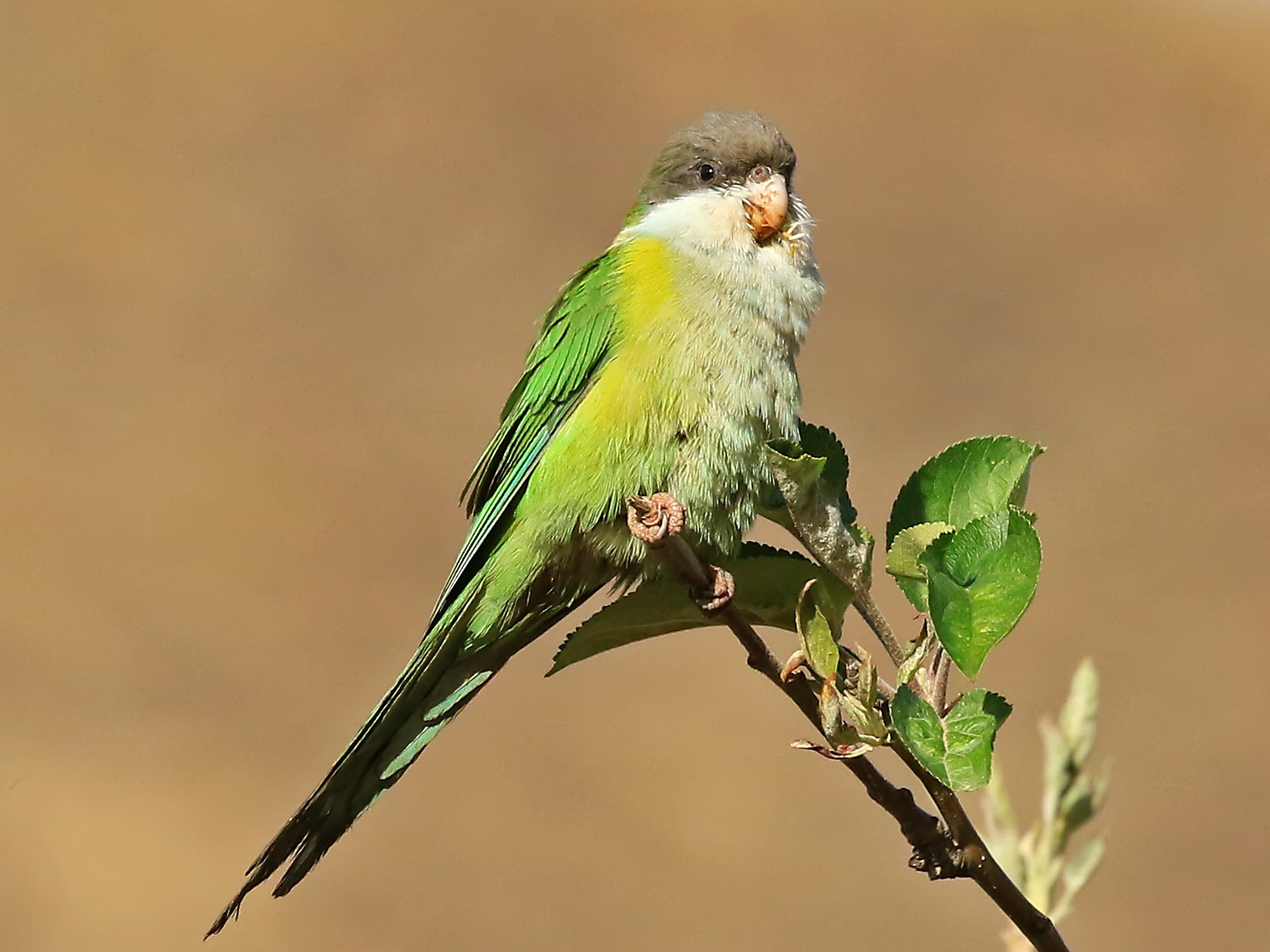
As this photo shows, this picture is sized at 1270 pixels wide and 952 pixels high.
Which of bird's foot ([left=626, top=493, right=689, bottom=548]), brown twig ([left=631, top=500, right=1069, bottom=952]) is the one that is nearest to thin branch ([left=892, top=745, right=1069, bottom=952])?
brown twig ([left=631, top=500, right=1069, bottom=952])

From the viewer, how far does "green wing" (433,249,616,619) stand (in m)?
3.24

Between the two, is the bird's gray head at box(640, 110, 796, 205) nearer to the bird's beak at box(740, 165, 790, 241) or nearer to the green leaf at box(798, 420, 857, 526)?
the bird's beak at box(740, 165, 790, 241)

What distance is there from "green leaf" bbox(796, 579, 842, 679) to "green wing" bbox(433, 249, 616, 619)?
131cm

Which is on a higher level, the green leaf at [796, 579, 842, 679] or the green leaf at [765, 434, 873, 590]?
the green leaf at [765, 434, 873, 590]

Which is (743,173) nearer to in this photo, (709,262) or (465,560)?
(709,262)

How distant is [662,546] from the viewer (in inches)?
92.3

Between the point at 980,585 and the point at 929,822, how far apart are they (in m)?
0.33

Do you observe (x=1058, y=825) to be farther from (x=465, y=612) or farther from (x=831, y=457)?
(x=465, y=612)

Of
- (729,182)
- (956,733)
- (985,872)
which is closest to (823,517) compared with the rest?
(956,733)

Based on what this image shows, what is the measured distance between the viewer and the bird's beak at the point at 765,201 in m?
3.33

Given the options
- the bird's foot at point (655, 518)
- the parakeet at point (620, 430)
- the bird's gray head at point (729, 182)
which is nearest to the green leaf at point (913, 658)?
the bird's foot at point (655, 518)

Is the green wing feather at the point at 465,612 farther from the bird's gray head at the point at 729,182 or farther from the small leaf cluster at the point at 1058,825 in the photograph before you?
the small leaf cluster at the point at 1058,825

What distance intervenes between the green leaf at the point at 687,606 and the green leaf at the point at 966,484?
174 mm

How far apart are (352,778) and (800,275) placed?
1584mm
